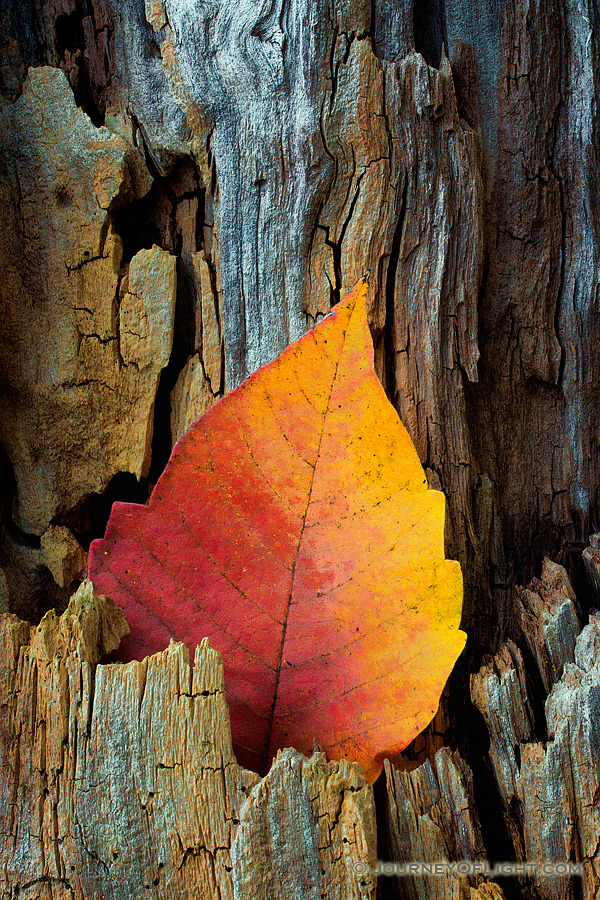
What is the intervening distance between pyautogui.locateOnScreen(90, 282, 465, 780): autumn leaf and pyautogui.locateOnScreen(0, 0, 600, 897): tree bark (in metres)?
0.23

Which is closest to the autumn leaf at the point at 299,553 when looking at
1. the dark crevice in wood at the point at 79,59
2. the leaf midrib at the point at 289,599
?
the leaf midrib at the point at 289,599

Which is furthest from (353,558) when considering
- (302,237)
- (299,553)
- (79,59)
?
(79,59)

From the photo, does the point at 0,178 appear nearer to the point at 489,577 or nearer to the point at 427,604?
the point at 427,604

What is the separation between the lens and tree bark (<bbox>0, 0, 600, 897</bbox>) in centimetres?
109

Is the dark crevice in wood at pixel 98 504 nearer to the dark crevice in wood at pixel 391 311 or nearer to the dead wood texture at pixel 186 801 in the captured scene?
the dead wood texture at pixel 186 801

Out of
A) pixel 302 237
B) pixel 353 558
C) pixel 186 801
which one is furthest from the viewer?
pixel 302 237

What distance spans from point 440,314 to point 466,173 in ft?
0.82

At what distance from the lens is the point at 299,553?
→ 2.92ft

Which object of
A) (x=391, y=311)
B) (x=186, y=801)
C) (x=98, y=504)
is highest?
(x=391, y=311)

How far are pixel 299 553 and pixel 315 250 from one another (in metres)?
0.54

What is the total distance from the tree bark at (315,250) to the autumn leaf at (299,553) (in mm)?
234

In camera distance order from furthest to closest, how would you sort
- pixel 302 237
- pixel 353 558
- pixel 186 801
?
pixel 302 237
pixel 353 558
pixel 186 801

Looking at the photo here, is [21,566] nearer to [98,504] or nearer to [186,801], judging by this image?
[98,504]

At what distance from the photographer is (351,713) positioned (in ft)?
2.82
